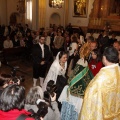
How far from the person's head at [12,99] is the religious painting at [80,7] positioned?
16628mm

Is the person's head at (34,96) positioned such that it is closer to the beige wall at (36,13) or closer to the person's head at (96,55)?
the person's head at (96,55)

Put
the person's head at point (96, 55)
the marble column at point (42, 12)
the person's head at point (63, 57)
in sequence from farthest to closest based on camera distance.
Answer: the marble column at point (42, 12) → the person's head at point (63, 57) → the person's head at point (96, 55)

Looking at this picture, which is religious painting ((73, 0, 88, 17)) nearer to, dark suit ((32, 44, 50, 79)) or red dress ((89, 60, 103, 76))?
dark suit ((32, 44, 50, 79))

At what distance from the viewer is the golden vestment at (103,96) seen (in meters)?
3.03

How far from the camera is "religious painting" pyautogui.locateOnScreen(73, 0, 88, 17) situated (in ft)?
59.1

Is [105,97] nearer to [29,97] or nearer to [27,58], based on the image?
[29,97]

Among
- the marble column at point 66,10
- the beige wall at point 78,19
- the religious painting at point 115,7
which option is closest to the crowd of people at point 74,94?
the religious painting at point 115,7

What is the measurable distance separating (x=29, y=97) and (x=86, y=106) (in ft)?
2.74

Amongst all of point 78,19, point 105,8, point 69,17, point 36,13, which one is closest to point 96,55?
point 36,13

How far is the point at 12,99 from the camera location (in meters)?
2.13

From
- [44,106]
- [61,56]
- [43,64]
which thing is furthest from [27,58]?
[44,106]

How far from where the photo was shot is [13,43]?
39.6 feet

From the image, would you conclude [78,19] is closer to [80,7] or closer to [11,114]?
[80,7]

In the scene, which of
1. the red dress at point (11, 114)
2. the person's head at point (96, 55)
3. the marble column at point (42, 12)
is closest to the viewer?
the red dress at point (11, 114)
